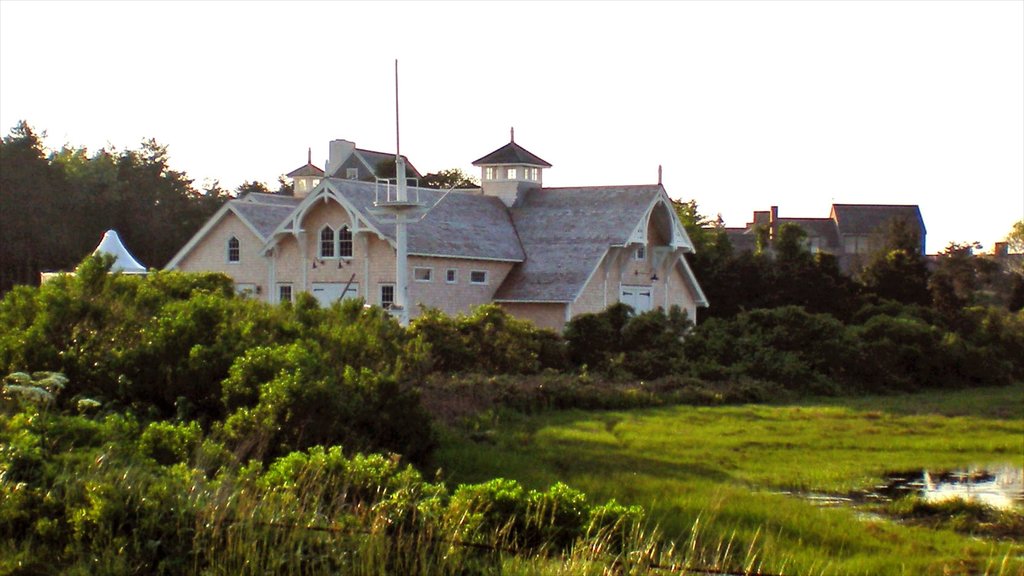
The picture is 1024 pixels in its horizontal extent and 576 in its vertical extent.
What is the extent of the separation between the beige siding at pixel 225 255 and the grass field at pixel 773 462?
22844 mm

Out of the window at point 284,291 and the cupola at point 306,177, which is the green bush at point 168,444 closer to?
the window at point 284,291

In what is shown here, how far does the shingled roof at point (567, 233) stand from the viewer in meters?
46.8

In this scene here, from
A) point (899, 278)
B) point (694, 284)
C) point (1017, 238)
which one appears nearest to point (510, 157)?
point (694, 284)

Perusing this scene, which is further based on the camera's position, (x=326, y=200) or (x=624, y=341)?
(x=326, y=200)

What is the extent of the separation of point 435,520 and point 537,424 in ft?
50.8

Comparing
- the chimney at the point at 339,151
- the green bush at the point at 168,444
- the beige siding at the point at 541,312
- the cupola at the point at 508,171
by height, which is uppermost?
the chimney at the point at 339,151

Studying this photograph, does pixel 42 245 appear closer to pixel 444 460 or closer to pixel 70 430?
pixel 444 460

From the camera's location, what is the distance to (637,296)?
166ft

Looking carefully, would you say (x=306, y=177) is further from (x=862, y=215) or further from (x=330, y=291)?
(x=862, y=215)

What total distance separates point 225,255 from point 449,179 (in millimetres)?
42749

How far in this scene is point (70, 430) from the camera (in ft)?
40.6

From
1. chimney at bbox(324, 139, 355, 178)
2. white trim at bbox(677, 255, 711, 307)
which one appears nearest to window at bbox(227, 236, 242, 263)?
white trim at bbox(677, 255, 711, 307)

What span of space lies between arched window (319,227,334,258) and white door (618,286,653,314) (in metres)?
10.6

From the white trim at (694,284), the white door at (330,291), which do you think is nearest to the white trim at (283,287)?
the white door at (330,291)
